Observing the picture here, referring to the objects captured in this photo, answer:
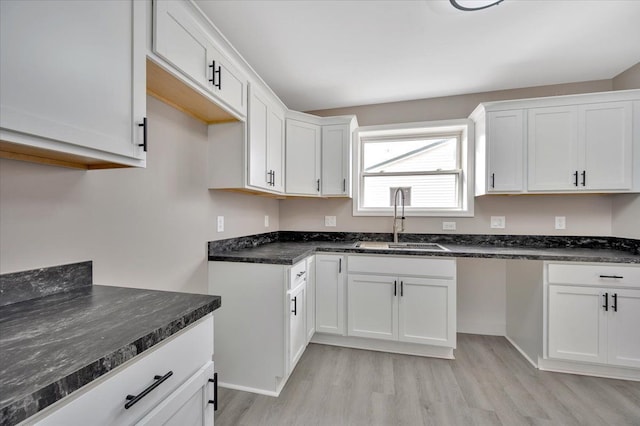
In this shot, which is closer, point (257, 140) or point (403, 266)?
point (257, 140)

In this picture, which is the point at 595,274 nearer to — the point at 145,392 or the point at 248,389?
the point at 248,389

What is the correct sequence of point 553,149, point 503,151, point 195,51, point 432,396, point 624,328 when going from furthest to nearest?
point 503,151
point 553,149
point 624,328
point 432,396
point 195,51

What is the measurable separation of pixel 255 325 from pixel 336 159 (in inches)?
69.0

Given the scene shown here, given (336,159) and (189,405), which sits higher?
(336,159)

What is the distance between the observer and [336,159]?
9.05ft

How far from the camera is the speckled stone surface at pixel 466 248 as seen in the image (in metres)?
1.94

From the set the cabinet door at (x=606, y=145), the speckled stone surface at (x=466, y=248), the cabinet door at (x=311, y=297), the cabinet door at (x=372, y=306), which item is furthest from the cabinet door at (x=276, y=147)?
the cabinet door at (x=606, y=145)

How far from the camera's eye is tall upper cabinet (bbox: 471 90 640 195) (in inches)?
84.6

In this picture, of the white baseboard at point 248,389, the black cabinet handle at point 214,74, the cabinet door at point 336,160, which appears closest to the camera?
the black cabinet handle at point 214,74

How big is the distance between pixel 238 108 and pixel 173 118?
15.9 inches

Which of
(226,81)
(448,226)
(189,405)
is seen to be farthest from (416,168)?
(189,405)

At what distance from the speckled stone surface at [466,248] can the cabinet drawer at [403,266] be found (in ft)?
0.19

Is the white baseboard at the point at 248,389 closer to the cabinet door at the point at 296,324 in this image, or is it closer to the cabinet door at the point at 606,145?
the cabinet door at the point at 296,324

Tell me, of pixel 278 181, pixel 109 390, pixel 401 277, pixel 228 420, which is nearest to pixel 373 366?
pixel 401 277
